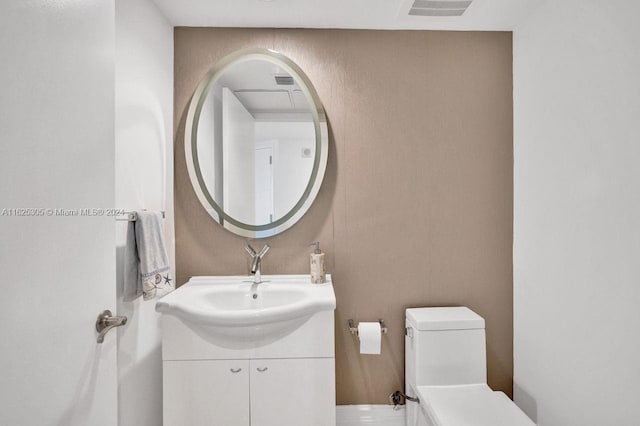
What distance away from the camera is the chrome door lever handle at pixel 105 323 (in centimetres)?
88

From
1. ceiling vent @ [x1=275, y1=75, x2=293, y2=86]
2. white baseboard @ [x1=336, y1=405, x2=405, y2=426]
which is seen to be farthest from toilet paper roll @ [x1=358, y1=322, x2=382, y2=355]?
ceiling vent @ [x1=275, y1=75, x2=293, y2=86]

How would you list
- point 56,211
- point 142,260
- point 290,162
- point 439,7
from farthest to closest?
point 290,162 → point 439,7 → point 142,260 → point 56,211

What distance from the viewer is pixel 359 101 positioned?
1.84 metres

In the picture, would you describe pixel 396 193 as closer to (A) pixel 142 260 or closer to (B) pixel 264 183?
(B) pixel 264 183

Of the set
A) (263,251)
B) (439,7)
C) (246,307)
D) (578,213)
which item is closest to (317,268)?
(263,251)

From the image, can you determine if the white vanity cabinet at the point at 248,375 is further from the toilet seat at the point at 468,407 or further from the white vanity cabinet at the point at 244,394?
the toilet seat at the point at 468,407

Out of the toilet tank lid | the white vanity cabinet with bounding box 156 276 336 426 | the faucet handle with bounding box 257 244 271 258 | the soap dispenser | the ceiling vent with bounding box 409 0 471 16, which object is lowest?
the white vanity cabinet with bounding box 156 276 336 426

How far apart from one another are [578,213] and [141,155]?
1.85 meters

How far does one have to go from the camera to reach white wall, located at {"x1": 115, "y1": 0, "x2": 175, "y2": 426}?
1349 millimetres

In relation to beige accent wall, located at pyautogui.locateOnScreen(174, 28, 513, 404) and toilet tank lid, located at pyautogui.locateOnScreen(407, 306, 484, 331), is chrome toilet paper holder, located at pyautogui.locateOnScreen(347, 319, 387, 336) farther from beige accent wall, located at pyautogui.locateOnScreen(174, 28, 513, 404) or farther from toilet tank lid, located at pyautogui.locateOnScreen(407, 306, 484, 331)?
toilet tank lid, located at pyautogui.locateOnScreen(407, 306, 484, 331)

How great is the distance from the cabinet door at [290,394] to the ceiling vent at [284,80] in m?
1.35

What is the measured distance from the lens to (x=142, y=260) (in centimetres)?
135

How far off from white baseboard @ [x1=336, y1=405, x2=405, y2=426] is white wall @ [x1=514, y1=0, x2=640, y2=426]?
2.11 ft

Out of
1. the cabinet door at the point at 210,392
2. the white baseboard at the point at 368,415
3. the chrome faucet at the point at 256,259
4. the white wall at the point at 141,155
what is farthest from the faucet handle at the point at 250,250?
the white baseboard at the point at 368,415
